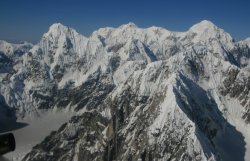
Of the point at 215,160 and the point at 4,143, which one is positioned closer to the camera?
the point at 4,143

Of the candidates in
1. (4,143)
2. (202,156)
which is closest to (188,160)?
(202,156)

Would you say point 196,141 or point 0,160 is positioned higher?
point 196,141

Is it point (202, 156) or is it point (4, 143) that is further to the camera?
point (202, 156)

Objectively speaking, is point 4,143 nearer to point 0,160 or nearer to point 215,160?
point 0,160

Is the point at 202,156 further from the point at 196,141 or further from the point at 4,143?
the point at 4,143

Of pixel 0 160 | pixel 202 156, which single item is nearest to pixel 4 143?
pixel 0 160

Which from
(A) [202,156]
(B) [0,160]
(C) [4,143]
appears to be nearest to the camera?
(B) [0,160]

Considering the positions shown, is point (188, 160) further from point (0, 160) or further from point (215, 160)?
point (0, 160)

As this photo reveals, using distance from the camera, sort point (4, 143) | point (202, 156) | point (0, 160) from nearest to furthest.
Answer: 1. point (0, 160)
2. point (4, 143)
3. point (202, 156)
